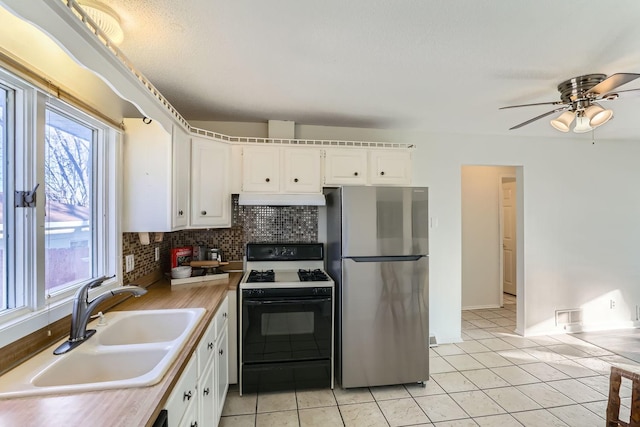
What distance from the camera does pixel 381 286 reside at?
2.45 metres

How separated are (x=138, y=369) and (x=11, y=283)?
0.63 meters

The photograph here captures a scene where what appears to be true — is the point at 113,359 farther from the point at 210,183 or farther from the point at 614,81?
the point at 614,81

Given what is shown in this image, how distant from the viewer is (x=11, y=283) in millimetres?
1248

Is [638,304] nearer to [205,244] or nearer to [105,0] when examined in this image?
[205,244]

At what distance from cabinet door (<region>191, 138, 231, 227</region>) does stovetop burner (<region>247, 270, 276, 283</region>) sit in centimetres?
50

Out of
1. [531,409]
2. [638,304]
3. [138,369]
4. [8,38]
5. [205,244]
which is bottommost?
[531,409]

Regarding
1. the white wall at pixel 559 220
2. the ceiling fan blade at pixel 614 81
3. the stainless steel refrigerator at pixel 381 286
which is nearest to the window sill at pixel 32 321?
the stainless steel refrigerator at pixel 381 286

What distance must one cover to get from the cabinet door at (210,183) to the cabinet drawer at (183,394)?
52.6 inches

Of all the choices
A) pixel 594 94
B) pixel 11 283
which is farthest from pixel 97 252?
pixel 594 94

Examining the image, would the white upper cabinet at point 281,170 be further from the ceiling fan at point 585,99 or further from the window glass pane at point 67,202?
the ceiling fan at point 585,99

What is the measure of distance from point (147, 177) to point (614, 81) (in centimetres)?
286

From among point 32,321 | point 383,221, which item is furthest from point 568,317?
point 32,321

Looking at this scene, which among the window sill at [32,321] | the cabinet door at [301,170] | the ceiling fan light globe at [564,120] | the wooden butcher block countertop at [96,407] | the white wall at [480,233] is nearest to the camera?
the wooden butcher block countertop at [96,407]

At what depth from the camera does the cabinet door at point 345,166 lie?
284 centimetres
